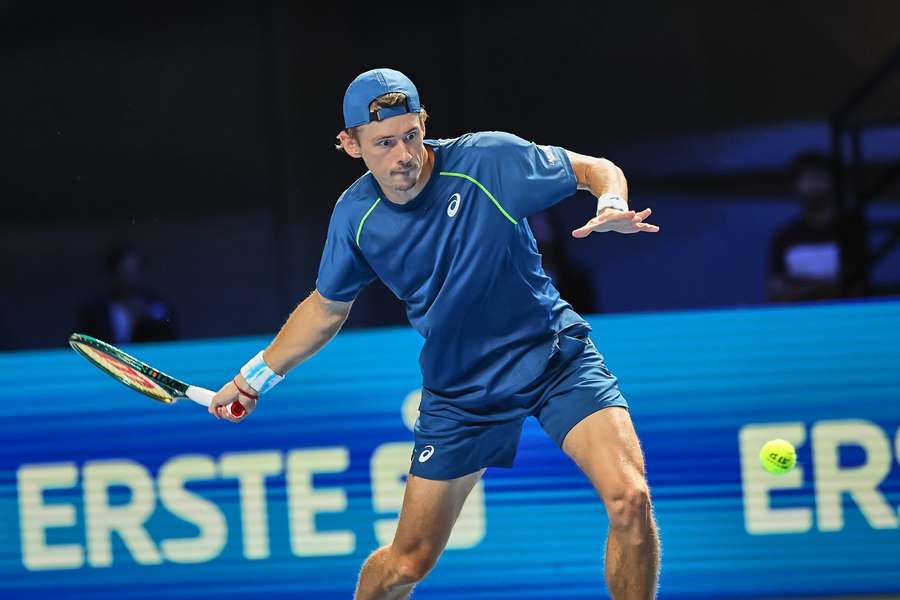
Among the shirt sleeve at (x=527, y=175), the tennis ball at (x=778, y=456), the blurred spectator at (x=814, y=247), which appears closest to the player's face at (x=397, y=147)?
the shirt sleeve at (x=527, y=175)

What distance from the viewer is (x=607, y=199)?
4.35 meters

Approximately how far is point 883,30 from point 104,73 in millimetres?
4471

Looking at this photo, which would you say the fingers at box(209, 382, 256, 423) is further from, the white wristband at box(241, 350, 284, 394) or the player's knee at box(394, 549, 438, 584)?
the player's knee at box(394, 549, 438, 584)

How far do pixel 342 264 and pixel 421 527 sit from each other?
3.02 feet

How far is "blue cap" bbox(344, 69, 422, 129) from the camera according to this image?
14.6ft

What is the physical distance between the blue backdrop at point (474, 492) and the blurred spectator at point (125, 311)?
48.9 inches

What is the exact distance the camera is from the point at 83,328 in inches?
303

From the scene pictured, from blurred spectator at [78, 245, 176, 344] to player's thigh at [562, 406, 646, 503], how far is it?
3567 millimetres

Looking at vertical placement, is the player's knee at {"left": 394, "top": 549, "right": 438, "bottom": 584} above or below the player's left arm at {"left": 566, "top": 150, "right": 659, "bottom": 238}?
below

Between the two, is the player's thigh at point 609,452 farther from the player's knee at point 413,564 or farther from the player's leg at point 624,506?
the player's knee at point 413,564

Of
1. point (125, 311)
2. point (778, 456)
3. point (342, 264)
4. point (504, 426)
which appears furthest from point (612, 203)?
point (125, 311)

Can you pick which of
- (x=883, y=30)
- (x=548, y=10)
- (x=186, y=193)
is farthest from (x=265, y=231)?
(x=883, y=30)

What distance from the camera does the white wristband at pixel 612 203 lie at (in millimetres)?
4301

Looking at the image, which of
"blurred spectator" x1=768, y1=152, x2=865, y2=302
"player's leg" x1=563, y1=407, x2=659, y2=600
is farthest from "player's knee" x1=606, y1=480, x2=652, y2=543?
"blurred spectator" x1=768, y1=152, x2=865, y2=302
